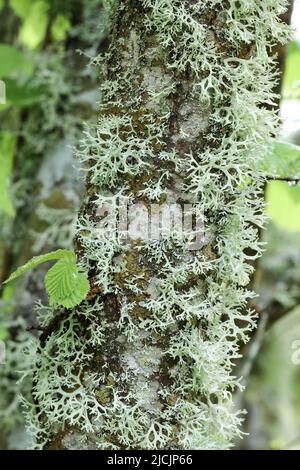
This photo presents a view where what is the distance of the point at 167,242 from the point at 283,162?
331mm

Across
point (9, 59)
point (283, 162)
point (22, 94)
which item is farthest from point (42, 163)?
point (283, 162)

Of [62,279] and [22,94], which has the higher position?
[22,94]

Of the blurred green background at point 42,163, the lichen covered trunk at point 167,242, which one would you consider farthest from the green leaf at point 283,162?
the blurred green background at point 42,163

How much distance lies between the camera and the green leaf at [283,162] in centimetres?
114

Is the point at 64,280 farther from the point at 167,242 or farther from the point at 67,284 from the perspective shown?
the point at 167,242

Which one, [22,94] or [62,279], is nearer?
[62,279]

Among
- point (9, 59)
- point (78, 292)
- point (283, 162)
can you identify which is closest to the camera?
point (78, 292)

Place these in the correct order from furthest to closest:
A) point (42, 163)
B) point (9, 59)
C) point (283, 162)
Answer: point (42, 163) < point (9, 59) < point (283, 162)

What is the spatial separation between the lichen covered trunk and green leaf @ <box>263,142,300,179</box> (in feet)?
0.34

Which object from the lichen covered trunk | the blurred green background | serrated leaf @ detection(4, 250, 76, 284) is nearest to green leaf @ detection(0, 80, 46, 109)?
the blurred green background

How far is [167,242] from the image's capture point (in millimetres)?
→ 986

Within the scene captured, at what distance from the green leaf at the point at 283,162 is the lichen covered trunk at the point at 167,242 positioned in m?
0.10

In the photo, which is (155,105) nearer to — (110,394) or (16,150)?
(110,394)

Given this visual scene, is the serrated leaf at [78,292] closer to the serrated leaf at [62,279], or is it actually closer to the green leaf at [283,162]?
the serrated leaf at [62,279]
